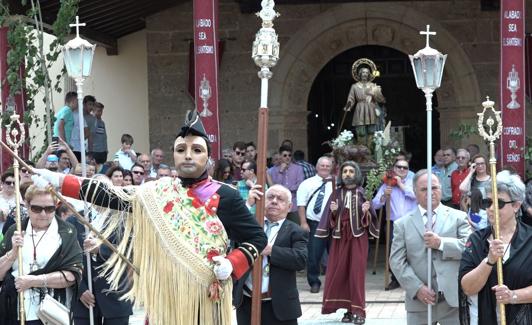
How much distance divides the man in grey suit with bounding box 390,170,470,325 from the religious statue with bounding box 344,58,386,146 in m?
7.93

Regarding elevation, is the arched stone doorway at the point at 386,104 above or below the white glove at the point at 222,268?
above

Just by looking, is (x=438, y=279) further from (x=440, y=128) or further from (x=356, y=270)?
(x=440, y=128)

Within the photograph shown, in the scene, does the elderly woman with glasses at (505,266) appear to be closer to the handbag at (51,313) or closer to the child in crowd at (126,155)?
the handbag at (51,313)

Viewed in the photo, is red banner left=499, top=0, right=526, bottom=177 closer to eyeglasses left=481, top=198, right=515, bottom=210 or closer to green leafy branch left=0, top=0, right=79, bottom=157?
green leafy branch left=0, top=0, right=79, bottom=157

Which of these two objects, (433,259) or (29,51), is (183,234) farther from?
(29,51)

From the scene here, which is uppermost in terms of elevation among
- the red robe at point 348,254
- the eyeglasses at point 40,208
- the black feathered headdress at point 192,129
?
the black feathered headdress at point 192,129

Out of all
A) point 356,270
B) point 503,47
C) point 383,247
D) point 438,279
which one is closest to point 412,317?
point 438,279

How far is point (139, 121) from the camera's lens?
2111 cm

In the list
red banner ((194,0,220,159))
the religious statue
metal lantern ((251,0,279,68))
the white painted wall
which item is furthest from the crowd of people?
the white painted wall

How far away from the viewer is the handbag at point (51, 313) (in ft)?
25.1

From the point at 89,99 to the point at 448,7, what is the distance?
642 cm

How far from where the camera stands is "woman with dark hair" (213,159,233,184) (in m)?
13.9

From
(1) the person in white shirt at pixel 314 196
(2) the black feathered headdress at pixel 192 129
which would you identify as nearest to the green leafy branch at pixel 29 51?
(1) the person in white shirt at pixel 314 196

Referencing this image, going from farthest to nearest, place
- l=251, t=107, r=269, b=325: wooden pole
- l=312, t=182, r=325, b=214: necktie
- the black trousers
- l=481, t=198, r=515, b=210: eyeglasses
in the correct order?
1. l=312, t=182, r=325, b=214: necktie
2. the black trousers
3. l=251, t=107, r=269, b=325: wooden pole
4. l=481, t=198, r=515, b=210: eyeglasses
